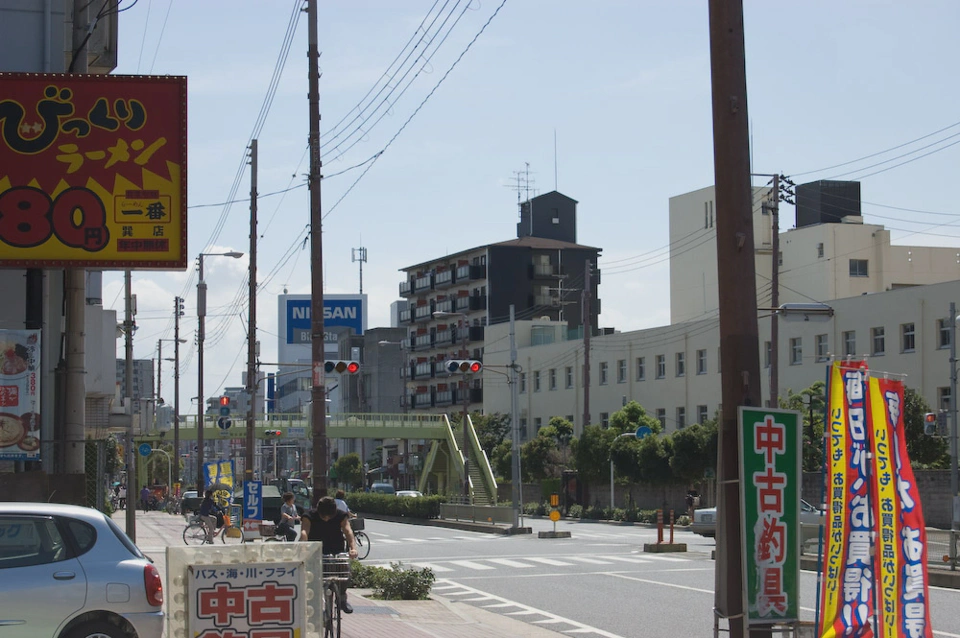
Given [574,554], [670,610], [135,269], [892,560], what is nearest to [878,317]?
[574,554]

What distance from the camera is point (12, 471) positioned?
Result: 17641mm

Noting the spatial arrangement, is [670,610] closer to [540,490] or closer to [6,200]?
Result: [6,200]

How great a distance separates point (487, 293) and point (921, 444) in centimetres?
5519

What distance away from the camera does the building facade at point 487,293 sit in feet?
326

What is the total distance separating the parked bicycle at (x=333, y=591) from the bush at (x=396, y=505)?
4462cm

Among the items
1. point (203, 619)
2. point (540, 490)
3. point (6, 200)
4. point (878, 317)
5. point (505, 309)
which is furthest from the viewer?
point (505, 309)

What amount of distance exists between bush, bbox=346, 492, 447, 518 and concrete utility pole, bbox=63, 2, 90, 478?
39314mm

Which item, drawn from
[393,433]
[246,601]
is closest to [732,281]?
[246,601]

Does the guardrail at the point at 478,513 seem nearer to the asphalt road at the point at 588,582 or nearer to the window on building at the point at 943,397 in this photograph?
the asphalt road at the point at 588,582

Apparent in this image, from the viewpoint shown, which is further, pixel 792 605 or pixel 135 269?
pixel 135 269

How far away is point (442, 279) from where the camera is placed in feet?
344

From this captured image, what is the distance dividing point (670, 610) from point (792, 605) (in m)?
9.78

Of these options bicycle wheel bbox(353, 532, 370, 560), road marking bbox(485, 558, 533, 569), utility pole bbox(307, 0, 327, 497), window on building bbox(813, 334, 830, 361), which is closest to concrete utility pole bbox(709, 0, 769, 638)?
utility pole bbox(307, 0, 327, 497)

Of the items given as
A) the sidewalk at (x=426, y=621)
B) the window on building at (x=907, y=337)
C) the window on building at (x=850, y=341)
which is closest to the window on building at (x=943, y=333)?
the window on building at (x=907, y=337)
